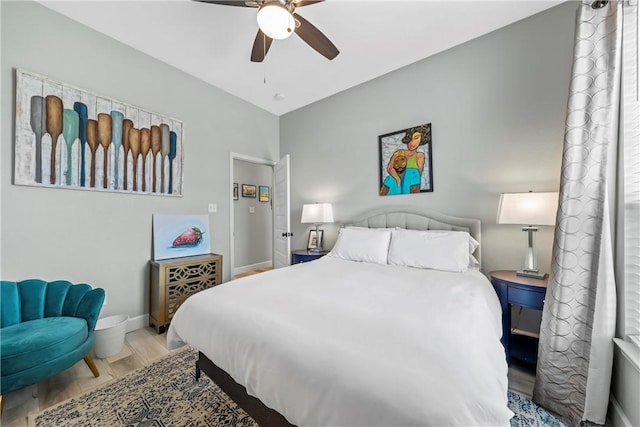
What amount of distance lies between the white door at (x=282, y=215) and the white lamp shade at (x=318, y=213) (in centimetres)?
33

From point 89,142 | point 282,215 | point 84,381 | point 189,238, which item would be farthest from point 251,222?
point 84,381

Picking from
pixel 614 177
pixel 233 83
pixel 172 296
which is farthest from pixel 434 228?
pixel 233 83

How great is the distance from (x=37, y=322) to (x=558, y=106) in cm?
441

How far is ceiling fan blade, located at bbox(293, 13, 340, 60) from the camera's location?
185 cm

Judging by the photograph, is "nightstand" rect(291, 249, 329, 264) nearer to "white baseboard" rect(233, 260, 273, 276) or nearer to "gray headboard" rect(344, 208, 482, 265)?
"gray headboard" rect(344, 208, 482, 265)

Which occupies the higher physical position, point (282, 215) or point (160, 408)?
point (282, 215)

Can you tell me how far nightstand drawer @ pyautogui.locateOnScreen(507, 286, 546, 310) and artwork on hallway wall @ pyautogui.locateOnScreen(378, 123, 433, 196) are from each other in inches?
51.8

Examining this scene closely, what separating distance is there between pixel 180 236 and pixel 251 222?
224 cm

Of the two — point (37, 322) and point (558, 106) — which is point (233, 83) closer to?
point (37, 322)

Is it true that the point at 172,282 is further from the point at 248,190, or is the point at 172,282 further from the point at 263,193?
the point at 263,193

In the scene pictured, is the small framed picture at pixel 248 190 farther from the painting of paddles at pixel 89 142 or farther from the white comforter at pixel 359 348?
the white comforter at pixel 359 348

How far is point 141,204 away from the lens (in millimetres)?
2695

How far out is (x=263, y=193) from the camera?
5441 mm

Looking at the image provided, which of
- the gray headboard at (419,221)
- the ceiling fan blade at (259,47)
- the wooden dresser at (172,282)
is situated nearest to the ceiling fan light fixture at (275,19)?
the ceiling fan blade at (259,47)
